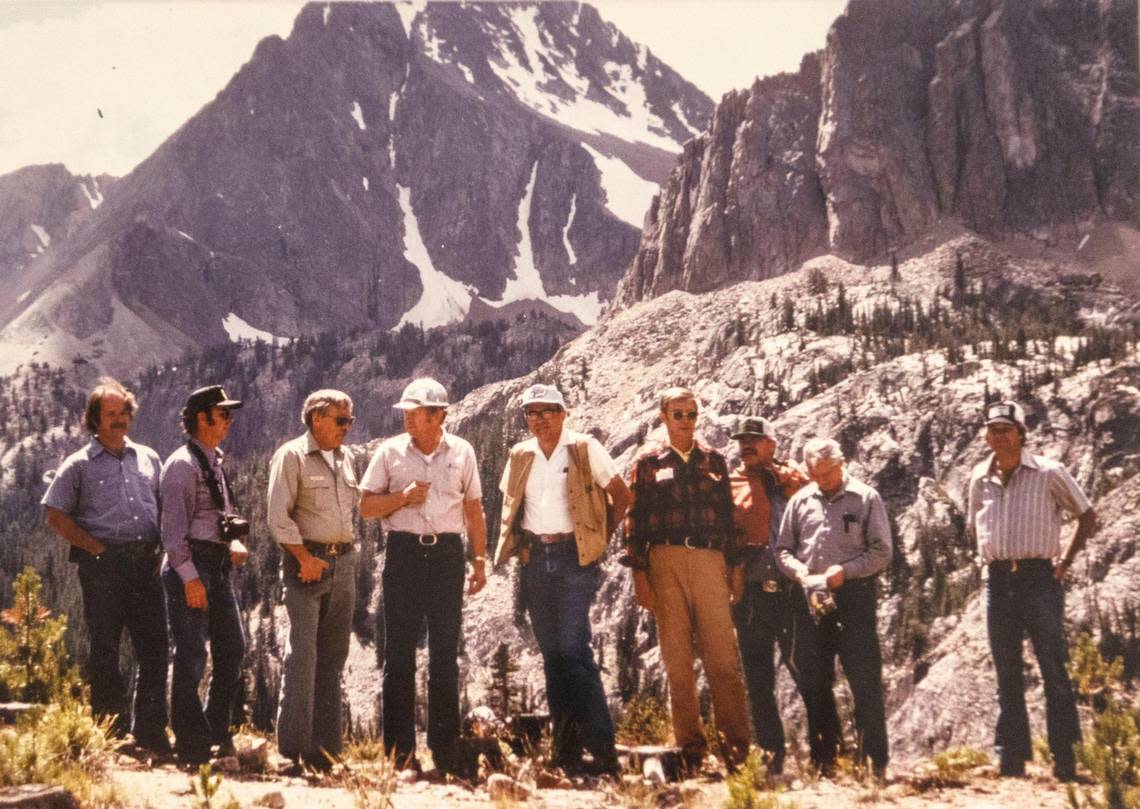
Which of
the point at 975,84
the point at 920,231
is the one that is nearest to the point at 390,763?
the point at 920,231

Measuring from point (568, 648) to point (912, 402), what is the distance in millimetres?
75504

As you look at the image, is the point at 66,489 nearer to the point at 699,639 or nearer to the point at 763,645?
the point at 699,639

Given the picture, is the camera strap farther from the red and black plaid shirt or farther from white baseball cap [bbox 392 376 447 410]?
the red and black plaid shirt

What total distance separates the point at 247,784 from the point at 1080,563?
56.9 m

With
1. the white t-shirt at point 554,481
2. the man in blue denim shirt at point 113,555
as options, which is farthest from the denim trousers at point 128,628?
the white t-shirt at point 554,481

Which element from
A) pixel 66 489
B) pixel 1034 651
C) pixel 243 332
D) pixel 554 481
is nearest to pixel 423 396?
pixel 554 481

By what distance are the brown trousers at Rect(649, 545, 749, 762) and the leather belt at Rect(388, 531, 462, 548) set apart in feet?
4.86

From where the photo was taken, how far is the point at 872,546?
697cm

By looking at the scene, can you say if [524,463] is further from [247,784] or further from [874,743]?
[874,743]

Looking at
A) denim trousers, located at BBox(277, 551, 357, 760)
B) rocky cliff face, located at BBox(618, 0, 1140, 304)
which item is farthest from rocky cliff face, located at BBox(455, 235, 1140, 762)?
denim trousers, located at BBox(277, 551, 357, 760)

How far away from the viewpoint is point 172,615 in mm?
6547

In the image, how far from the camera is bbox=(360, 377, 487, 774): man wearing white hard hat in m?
6.48

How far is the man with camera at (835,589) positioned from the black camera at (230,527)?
392 centimetres

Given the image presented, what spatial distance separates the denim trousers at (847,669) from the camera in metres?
6.83
